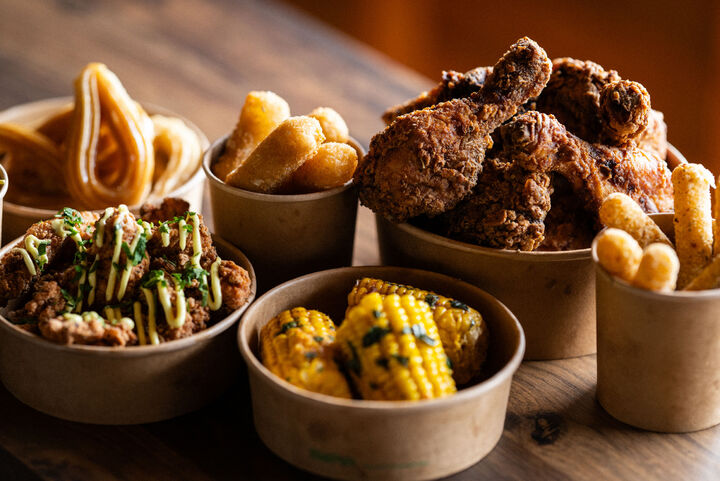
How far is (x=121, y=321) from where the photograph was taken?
1054 millimetres

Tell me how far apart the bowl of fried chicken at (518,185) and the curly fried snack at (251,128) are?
0.81ft

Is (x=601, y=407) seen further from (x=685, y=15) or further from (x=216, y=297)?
(x=685, y=15)

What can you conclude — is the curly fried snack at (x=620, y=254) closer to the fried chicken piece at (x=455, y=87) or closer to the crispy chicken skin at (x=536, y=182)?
the crispy chicken skin at (x=536, y=182)

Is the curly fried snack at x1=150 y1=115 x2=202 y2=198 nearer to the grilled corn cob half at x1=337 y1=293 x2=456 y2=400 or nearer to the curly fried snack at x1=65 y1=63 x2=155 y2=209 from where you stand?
the curly fried snack at x1=65 y1=63 x2=155 y2=209

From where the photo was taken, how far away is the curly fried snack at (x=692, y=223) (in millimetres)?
1070

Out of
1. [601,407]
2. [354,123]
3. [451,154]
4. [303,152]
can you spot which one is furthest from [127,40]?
[601,407]

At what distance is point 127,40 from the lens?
241 centimetres

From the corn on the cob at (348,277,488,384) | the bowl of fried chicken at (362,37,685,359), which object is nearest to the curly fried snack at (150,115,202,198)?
the bowl of fried chicken at (362,37,685,359)

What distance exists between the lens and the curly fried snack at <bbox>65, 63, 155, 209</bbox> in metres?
1.55

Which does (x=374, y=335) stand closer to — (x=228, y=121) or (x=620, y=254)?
(x=620, y=254)

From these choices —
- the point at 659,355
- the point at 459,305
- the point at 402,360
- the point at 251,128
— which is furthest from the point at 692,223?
the point at 251,128

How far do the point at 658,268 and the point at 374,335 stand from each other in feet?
1.16

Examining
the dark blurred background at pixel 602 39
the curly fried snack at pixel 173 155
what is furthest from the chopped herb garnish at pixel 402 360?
the dark blurred background at pixel 602 39

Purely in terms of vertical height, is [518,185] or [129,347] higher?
[518,185]
